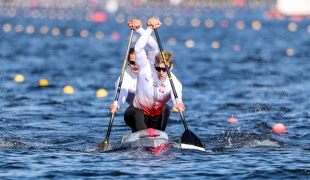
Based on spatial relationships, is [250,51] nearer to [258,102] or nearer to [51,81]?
[51,81]

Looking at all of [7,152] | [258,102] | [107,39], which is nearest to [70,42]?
[107,39]

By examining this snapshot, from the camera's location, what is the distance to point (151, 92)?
12.6 meters

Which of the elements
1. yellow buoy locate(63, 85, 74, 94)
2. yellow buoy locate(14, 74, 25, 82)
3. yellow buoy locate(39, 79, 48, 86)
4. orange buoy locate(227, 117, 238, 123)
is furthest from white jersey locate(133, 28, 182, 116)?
yellow buoy locate(14, 74, 25, 82)

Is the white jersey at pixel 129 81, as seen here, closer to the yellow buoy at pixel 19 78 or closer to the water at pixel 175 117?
the water at pixel 175 117

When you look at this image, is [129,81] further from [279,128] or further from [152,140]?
[279,128]

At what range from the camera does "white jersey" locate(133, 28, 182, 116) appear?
12.5m

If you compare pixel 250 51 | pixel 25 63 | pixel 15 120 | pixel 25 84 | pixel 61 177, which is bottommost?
pixel 61 177

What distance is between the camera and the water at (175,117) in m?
11.4

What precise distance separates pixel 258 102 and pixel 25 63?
13.0 m

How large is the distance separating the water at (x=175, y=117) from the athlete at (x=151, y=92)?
64 centimetres

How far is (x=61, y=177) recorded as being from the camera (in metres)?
10.8

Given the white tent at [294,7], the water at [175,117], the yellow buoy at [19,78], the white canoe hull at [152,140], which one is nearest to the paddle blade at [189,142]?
the white canoe hull at [152,140]

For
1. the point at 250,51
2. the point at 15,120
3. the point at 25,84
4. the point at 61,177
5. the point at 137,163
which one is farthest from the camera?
the point at 250,51

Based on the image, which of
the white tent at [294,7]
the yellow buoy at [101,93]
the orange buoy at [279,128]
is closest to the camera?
the orange buoy at [279,128]
